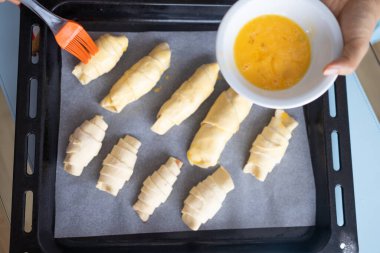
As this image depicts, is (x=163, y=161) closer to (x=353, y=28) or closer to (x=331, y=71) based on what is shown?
(x=331, y=71)

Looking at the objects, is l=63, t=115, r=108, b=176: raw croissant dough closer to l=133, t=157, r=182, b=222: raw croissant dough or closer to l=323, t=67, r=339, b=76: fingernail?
l=133, t=157, r=182, b=222: raw croissant dough

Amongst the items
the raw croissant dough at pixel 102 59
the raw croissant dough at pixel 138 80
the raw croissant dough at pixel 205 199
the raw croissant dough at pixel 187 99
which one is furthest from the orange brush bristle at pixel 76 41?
the raw croissant dough at pixel 205 199

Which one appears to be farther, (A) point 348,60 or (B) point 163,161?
(B) point 163,161

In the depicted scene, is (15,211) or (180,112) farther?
(180,112)

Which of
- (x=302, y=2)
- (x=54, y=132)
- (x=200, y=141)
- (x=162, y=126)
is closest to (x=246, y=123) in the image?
(x=200, y=141)

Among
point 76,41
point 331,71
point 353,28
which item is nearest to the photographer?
point 331,71

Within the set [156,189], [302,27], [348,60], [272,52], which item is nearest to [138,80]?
A: [156,189]

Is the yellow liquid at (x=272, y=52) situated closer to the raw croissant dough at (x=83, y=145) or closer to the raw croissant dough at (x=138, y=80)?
the raw croissant dough at (x=138, y=80)

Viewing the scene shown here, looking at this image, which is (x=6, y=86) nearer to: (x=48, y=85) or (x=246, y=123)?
(x=48, y=85)
